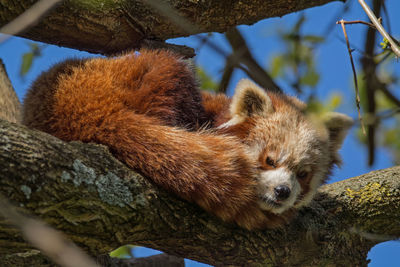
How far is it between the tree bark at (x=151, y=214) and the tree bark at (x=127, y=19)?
1.11m

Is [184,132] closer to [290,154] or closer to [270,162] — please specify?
[270,162]

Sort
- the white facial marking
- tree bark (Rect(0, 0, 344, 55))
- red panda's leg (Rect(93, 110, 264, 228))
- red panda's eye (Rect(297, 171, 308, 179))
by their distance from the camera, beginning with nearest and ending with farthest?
1. red panda's leg (Rect(93, 110, 264, 228))
2. the white facial marking
3. tree bark (Rect(0, 0, 344, 55))
4. red panda's eye (Rect(297, 171, 308, 179))

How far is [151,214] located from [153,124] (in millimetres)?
470

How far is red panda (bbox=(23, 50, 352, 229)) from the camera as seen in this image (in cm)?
204

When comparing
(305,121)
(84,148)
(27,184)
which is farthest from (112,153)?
(305,121)

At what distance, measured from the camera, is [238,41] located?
3492 millimetres

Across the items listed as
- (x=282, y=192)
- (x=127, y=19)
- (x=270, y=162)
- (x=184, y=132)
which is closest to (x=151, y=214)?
(x=184, y=132)

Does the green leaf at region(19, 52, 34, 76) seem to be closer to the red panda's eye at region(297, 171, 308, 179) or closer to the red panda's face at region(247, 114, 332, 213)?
the red panda's face at region(247, 114, 332, 213)

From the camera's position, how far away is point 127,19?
2.82 m

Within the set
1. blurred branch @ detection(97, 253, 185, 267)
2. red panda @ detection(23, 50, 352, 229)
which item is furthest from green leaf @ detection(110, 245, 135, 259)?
red panda @ detection(23, 50, 352, 229)

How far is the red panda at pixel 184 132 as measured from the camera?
2037 mm

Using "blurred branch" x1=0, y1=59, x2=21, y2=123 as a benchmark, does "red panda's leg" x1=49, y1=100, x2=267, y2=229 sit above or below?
below

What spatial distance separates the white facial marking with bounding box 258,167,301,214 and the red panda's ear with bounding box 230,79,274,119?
1.64 ft

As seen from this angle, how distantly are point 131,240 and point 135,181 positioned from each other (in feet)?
0.86
